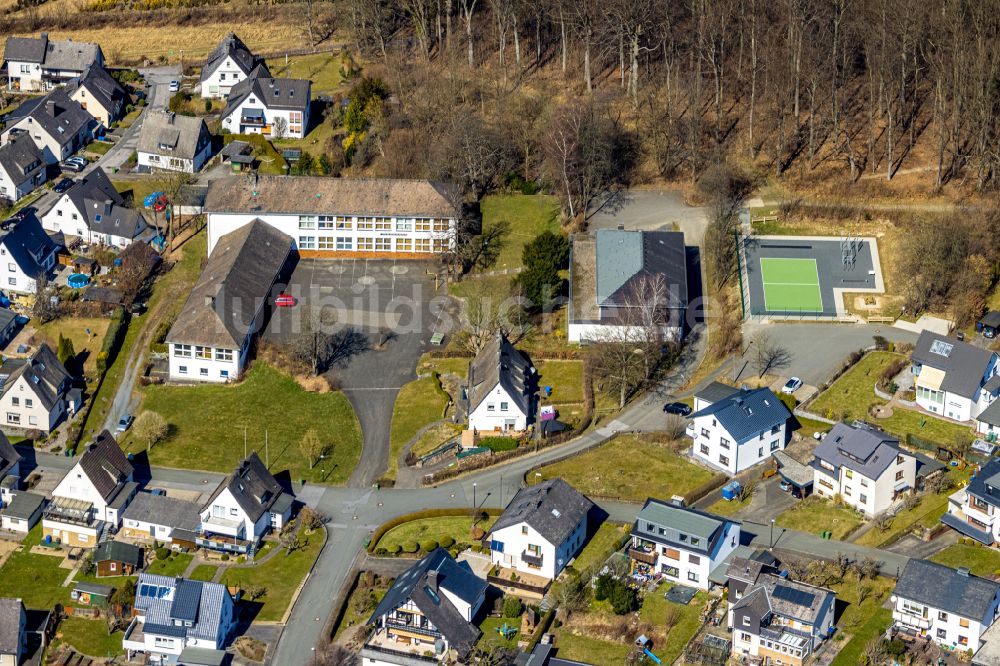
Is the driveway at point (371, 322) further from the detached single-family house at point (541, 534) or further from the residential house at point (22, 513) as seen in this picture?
the residential house at point (22, 513)

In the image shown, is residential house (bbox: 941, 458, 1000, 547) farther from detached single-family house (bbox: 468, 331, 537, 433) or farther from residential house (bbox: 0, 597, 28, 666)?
residential house (bbox: 0, 597, 28, 666)

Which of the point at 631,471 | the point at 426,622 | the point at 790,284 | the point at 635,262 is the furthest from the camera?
the point at 790,284

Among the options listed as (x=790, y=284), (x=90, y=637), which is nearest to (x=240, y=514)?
(x=90, y=637)

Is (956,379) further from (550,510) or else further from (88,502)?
(88,502)

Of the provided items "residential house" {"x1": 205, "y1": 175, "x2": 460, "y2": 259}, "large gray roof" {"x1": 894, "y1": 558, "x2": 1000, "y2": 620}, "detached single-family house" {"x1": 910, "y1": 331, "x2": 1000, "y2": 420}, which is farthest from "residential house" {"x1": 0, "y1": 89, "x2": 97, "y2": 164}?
"large gray roof" {"x1": 894, "y1": 558, "x2": 1000, "y2": 620}

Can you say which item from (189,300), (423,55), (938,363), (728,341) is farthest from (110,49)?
(938,363)

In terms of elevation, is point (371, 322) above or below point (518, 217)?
below

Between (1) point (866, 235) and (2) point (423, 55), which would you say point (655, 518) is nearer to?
(1) point (866, 235)
